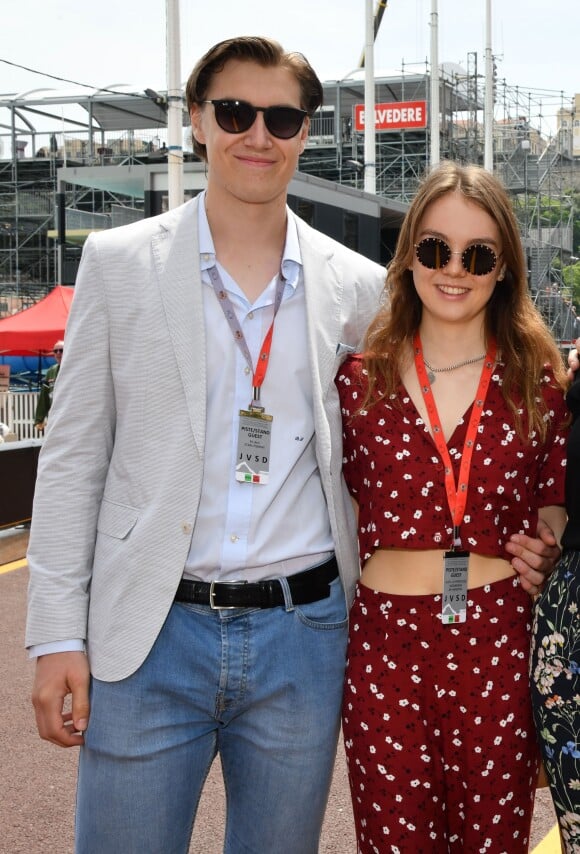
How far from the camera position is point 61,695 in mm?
2410

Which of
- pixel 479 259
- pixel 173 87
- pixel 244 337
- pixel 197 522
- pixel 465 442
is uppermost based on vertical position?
pixel 173 87

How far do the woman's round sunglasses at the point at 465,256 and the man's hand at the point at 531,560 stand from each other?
73 cm

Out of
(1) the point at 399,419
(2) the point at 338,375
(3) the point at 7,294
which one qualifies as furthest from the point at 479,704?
(3) the point at 7,294

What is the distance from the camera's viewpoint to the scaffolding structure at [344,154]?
49.7 metres

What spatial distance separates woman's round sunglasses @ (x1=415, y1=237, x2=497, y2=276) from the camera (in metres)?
2.82

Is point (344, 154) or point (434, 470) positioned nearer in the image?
point (434, 470)

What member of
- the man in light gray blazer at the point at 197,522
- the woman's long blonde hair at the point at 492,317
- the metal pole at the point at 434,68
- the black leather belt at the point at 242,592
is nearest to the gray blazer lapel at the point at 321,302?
the man in light gray blazer at the point at 197,522

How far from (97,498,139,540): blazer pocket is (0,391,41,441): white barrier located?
586 inches

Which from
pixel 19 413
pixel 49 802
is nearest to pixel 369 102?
pixel 19 413

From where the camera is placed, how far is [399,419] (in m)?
2.79

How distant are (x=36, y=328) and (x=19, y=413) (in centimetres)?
229

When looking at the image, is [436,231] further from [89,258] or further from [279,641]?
[279,641]

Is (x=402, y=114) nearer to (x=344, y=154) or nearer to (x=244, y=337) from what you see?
(x=344, y=154)

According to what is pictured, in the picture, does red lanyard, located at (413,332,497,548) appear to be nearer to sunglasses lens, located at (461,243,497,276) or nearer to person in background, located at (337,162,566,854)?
person in background, located at (337,162,566,854)
